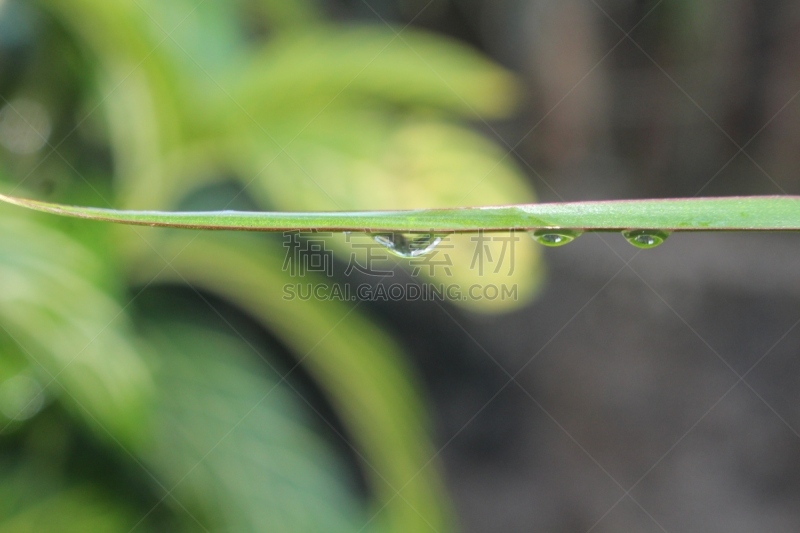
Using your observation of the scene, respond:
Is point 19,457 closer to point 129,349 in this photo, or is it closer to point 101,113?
point 129,349

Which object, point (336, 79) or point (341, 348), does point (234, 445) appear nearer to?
point (341, 348)

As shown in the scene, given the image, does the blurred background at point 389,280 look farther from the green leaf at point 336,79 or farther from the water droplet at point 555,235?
the water droplet at point 555,235

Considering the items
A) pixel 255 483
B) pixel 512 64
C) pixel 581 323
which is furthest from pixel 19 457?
pixel 512 64

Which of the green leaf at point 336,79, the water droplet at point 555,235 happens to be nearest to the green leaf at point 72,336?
the green leaf at point 336,79

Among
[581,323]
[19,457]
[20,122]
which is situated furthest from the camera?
[581,323]

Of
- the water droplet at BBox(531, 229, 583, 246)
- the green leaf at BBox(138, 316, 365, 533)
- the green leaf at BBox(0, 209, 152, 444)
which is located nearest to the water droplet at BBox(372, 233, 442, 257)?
the water droplet at BBox(531, 229, 583, 246)

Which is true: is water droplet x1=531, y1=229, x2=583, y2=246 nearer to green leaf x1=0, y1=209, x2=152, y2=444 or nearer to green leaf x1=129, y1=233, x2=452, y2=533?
green leaf x1=0, y1=209, x2=152, y2=444
